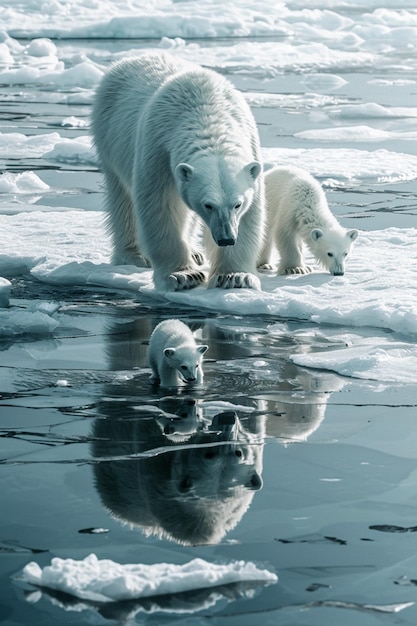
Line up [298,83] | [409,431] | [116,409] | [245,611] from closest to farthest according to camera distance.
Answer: [245,611] < [409,431] < [116,409] < [298,83]

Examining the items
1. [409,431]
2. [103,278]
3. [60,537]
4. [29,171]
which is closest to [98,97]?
[103,278]

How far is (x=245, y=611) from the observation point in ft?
9.29

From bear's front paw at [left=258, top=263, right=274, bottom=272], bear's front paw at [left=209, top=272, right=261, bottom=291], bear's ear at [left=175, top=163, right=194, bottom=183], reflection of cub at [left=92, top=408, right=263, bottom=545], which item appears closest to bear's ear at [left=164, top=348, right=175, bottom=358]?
reflection of cub at [left=92, top=408, right=263, bottom=545]

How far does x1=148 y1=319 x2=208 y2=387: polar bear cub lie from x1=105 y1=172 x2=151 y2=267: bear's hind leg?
101 inches

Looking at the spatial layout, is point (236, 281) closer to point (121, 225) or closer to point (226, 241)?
point (226, 241)

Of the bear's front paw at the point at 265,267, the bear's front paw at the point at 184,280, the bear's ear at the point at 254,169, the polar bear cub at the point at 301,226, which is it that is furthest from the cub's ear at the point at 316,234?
the bear's ear at the point at 254,169

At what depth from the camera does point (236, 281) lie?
6512 millimetres

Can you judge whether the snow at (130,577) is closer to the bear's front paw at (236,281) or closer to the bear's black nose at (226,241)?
the bear's black nose at (226,241)

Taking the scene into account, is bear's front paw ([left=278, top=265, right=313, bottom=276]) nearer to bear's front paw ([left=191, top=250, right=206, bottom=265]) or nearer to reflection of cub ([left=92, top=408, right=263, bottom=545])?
bear's front paw ([left=191, top=250, right=206, bottom=265])

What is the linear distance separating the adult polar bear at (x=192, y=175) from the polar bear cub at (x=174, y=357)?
1109 mm

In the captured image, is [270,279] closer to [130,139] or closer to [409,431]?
[130,139]

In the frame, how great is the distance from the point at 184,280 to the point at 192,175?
78 cm

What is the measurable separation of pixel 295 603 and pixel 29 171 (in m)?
8.53

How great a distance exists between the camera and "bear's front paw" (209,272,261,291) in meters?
6.51
